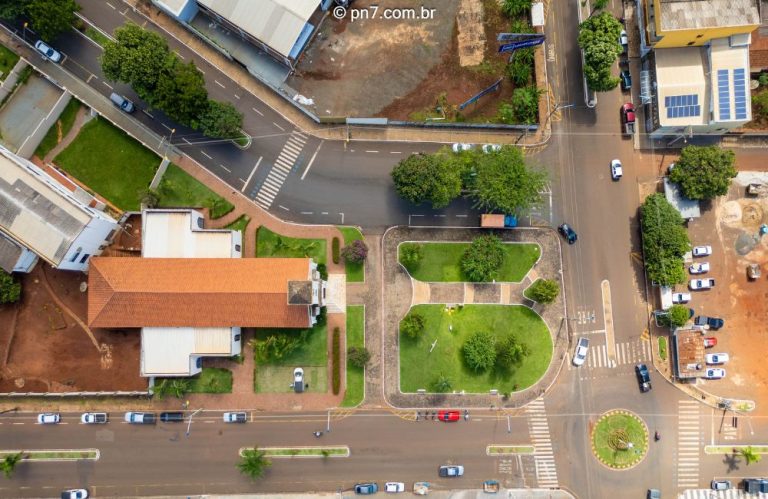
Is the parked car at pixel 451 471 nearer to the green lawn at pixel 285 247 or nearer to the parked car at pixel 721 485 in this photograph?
the green lawn at pixel 285 247

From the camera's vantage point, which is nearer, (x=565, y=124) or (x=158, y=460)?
(x=158, y=460)

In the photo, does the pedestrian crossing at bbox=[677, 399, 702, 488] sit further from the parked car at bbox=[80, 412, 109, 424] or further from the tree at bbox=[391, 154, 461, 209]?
the parked car at bbox=[80, 412, 109, 424]

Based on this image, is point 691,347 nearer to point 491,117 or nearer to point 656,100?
point 656,100

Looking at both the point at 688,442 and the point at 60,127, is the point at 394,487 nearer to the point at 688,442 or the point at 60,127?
the point at 688,442

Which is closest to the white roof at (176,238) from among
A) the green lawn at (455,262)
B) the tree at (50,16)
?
the green lawn at (455,262)

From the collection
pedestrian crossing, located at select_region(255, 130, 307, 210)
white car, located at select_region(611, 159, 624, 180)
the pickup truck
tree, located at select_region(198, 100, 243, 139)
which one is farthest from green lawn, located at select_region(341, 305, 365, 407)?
the pickup truck

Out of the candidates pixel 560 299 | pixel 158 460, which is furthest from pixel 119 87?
pixel 560 299
